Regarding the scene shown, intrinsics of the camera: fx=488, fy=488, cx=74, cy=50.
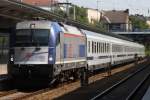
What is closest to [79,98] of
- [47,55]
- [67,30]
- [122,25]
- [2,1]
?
[47,55]

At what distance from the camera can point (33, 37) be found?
21031 millimetres

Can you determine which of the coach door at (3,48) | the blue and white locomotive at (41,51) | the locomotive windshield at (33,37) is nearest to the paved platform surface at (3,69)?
the coach door at (3,48)

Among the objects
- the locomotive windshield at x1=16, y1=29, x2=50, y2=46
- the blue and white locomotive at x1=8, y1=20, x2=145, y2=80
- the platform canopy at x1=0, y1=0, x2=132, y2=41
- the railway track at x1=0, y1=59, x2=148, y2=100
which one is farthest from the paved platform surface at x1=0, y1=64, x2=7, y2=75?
the locomotive windshield at x1=16, y1=29, x2=50, y2=46

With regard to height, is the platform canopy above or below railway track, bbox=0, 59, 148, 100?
above

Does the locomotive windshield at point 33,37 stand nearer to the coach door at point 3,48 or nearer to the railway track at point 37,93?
the railway track at point 37,93

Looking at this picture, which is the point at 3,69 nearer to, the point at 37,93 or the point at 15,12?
the point at 15,12

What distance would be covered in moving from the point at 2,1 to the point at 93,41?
7.89 metres

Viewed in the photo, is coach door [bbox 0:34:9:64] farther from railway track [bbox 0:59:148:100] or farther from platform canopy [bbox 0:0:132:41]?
railway track [bbox 0:59:148:100]

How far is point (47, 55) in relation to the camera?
812 inches

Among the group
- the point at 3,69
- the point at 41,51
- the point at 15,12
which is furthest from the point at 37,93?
the point at 3,69

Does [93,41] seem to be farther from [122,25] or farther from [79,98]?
[122,25]

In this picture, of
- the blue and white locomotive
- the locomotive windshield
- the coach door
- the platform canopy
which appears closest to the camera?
the blue and white locomotive

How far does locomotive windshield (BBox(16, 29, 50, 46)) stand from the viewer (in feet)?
68.5

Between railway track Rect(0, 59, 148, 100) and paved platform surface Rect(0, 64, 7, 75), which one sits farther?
paved platform surface Rect(0, 64, 7, 75)
